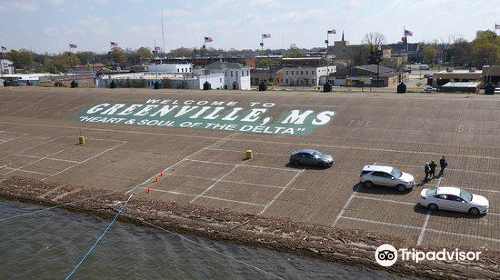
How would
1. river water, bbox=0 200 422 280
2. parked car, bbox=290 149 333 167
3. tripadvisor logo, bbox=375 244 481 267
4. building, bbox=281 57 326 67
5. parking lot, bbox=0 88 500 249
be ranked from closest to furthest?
tripadvisor logo, bbox=375 244 481 267 → river water, bbox=0 200 422 280 → parking lot, bbox=0 88 500 249 → parked car, bbox=290 149 333 167 → building, bbox=281 57 326 67

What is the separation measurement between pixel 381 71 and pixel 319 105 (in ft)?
170

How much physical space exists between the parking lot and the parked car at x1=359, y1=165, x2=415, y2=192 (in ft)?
1.52

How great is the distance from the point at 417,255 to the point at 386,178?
6808mm

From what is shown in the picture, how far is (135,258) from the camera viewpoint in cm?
1995

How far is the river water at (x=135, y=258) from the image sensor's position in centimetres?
1831

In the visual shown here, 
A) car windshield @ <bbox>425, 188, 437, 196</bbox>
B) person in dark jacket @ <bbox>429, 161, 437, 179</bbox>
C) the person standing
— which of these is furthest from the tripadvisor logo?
the person standing

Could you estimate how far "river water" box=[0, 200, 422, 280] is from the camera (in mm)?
18312

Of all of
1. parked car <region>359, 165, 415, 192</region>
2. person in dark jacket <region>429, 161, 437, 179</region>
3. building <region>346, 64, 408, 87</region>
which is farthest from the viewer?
building <region>346, 64, 408, 87</region>

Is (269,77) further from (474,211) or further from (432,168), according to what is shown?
(474,211)

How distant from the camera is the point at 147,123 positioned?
1742 inches

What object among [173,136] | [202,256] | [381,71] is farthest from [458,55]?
[202,256]

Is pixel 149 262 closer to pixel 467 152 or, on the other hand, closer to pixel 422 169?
pixel 422 169

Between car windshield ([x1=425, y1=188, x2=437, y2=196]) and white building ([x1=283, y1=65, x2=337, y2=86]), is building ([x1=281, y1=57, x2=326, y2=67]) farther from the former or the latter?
car windshield ([x1=425, y1=188, x2=437, y2=196])

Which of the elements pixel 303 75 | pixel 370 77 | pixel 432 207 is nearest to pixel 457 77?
pixel 370 77
